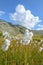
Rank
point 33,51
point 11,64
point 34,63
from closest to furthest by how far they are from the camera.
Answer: point 11,64 → point 34,63 → point 33,51

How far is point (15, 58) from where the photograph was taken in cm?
581

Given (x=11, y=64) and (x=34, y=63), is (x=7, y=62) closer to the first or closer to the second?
(x=11, y=64)

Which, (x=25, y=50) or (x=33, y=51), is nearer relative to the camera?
(x=25, y=50)

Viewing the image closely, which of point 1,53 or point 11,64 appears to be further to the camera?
point 1,53

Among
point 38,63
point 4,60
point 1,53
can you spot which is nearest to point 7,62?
point 4,60

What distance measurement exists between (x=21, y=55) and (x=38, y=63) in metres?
0.53

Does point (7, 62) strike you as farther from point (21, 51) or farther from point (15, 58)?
point (21, 51)

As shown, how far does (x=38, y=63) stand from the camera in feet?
20.0

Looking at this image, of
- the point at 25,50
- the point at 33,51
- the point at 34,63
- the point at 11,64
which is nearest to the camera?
the point at 11,64

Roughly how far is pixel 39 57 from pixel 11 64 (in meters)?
1.56

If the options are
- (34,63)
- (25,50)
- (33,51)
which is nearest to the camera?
(34,63)

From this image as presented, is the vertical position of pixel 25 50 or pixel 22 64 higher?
pixel 25 50

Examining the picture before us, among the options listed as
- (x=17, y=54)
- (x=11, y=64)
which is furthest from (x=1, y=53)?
(x=11, y=64)

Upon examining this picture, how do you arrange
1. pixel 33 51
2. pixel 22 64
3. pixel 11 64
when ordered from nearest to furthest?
pixel 11 64, pixel 22 64, pixel 33 51
